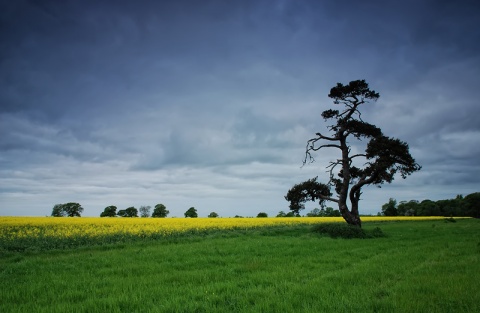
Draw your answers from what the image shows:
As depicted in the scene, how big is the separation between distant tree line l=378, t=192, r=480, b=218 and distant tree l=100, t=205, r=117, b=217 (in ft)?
283

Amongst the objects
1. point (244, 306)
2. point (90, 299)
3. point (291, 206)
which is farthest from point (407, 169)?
point (90, 299)

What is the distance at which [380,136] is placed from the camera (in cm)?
2406

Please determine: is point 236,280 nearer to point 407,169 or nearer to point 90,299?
point 90,299

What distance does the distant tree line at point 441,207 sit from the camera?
10069 cm

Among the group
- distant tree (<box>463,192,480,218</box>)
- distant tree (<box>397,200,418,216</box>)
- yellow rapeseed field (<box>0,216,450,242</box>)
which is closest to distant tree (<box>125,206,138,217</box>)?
yellow rapeseed field (<box>0,216,450,242</box>)

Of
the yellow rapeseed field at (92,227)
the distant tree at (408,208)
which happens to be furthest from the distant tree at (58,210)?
the distant tree at (408,208)

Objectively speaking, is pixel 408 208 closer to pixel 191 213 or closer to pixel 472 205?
pixel 472 205

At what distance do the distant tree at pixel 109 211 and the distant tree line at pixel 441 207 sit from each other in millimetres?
86135

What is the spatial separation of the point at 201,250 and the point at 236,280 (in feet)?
19.6

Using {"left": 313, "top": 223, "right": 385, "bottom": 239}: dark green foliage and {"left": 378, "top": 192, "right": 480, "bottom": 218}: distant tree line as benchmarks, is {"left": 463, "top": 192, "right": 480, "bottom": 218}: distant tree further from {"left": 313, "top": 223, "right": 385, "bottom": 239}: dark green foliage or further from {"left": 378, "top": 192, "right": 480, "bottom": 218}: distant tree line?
{"left": 313, "top": 223, "right": 385, "bottom": 239}: dark green foliage

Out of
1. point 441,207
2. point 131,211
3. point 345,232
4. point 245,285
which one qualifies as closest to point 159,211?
point 131,211

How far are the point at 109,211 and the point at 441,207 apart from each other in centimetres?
11579

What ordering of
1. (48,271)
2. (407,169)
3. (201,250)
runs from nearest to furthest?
(48,271) < (201,250) < (407,169)

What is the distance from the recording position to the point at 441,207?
111 m
